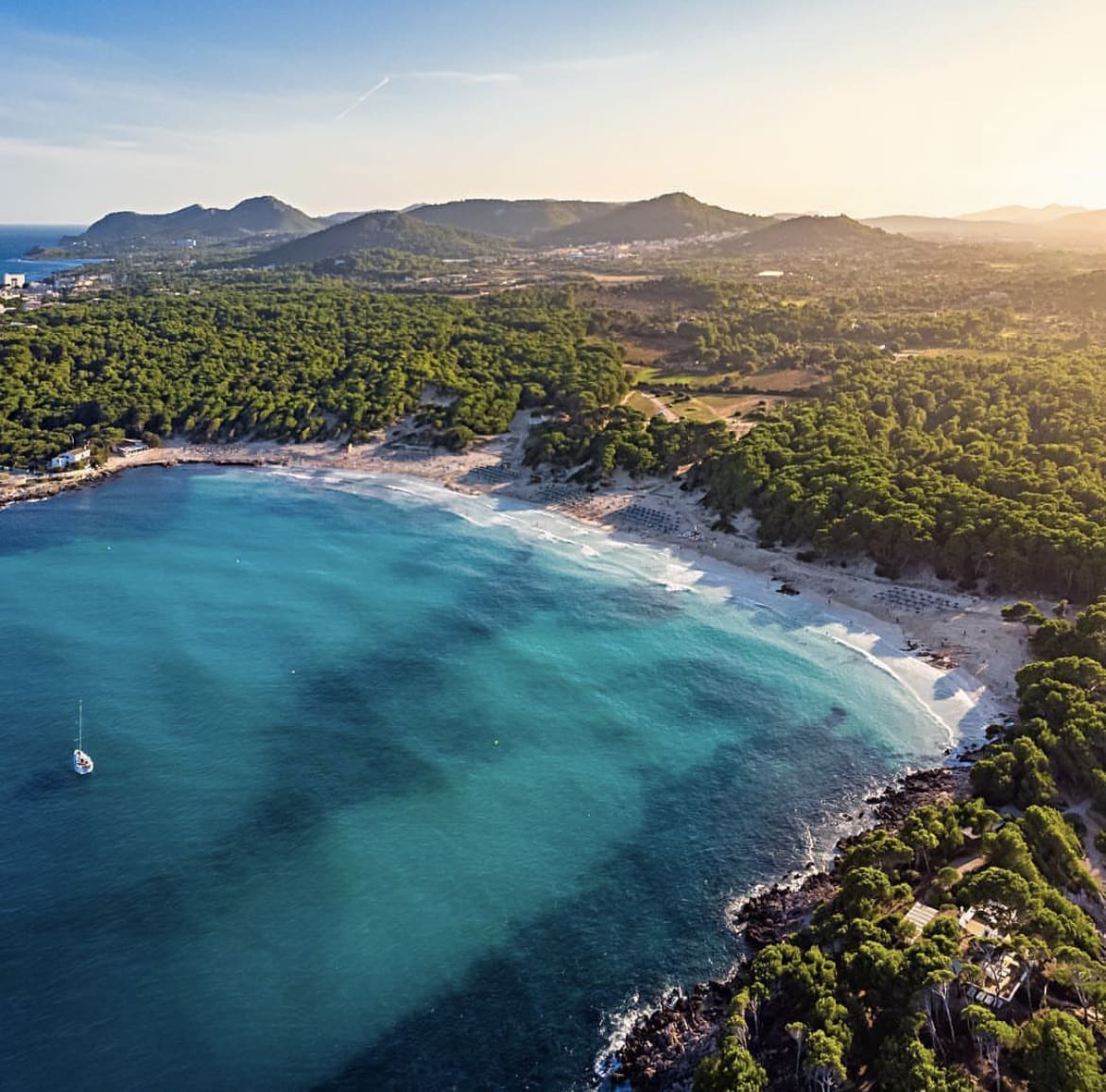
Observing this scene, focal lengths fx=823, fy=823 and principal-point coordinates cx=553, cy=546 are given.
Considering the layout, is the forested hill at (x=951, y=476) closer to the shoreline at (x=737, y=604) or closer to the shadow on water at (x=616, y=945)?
the shoreline at (x=737, y=604)

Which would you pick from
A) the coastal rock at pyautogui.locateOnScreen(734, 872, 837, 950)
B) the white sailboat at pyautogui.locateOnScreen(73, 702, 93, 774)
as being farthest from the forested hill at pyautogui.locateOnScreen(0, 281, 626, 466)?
the coastal rock at pyautogui.locateOnScreen(734, 872, 837, 950)

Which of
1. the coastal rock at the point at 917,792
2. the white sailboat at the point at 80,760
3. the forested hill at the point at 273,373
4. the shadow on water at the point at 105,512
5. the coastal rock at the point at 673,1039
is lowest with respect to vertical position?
the coastal rock at the point at 673,1039

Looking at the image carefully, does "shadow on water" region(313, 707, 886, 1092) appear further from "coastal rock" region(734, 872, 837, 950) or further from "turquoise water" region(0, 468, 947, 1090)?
"coastal rock" region(734, 872, 837, 950)

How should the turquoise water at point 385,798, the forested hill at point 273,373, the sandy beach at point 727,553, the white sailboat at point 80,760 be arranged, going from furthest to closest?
the forested hill at point 273,373 < the sandy beach at point 727,553 < the white sailboat at point 80,760 < the turquoise water at point 385,798

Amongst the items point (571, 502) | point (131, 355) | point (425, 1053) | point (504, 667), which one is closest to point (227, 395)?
point (131, 355)

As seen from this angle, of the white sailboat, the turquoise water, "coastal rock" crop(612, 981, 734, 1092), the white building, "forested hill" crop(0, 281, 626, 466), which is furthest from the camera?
"forested hill" crop(0, 281, 626, 466)

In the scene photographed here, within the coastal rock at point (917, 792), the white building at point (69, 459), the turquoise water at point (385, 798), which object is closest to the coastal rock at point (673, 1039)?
the turquoise water at point (385, 798)

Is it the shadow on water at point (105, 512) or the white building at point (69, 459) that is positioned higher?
the white building at point (69, 459)
